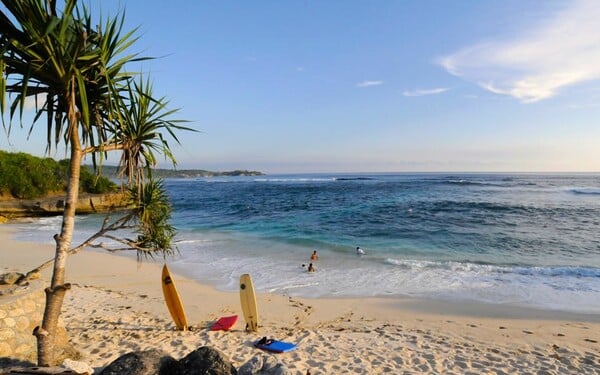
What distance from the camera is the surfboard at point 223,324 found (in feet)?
24.4

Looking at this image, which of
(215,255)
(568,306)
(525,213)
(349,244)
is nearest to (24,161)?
(215,255)

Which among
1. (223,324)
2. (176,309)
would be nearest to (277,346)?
(223,324)

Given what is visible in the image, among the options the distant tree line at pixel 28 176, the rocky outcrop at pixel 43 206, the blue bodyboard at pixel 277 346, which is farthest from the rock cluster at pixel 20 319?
the distant tree line at pixel 28 176

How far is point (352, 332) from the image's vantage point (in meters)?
7.43

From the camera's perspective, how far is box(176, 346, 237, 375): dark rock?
424 centimetres

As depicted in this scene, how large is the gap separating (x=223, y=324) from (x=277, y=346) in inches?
70.5

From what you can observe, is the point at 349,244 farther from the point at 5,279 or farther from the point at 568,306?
the point at 5,279

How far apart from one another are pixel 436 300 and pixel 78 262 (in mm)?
12501

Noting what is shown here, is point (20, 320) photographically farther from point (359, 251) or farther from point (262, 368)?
point (359, 251)

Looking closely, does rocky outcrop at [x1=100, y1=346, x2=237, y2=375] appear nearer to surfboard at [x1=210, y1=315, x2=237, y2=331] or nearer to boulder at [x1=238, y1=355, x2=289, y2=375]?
boulder at [x1=238, y1=355, x2=289, y2=375]

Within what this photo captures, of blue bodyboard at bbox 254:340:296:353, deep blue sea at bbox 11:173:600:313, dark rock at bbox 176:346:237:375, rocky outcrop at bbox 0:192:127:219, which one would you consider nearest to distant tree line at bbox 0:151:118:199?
rocky outcrop at bbox 0:192:127:219

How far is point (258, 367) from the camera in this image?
4699 mm

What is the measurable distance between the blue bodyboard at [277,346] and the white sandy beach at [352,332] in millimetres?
105

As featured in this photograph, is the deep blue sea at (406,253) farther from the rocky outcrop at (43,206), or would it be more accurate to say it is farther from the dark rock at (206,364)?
the dark rock at (206,364)
